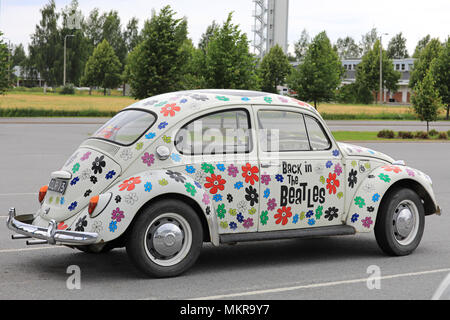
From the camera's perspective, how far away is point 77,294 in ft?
18.7

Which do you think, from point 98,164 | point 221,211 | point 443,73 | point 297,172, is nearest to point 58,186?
point 98,164

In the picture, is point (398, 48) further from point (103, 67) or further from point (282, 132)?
point (282, 132)

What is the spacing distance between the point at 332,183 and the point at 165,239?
1.98 meters

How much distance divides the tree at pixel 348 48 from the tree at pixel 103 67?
2411 inches

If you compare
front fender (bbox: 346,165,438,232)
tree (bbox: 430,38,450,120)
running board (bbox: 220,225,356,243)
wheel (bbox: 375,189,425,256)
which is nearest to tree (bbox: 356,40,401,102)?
tree (bbox: 430,38,450,120)

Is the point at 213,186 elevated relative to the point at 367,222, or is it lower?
elevated

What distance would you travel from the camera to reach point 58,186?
Answer: 6477mm

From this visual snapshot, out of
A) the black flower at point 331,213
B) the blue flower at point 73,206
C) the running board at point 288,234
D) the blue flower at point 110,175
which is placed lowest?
the running board at point 288,234

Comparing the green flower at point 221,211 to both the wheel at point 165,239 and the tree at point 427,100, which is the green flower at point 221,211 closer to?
the wheel at point 165,239

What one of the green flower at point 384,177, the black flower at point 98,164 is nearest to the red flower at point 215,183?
the black flower at point 98,164

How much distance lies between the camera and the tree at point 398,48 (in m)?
145

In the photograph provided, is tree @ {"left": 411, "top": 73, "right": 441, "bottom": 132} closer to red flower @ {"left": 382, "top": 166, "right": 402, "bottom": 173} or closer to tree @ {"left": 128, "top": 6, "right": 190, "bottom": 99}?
tree @ {"left": 128, "top": 6, "right": 190, "bottom": 99}

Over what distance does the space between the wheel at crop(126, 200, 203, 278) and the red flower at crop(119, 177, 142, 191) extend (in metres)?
0.24
